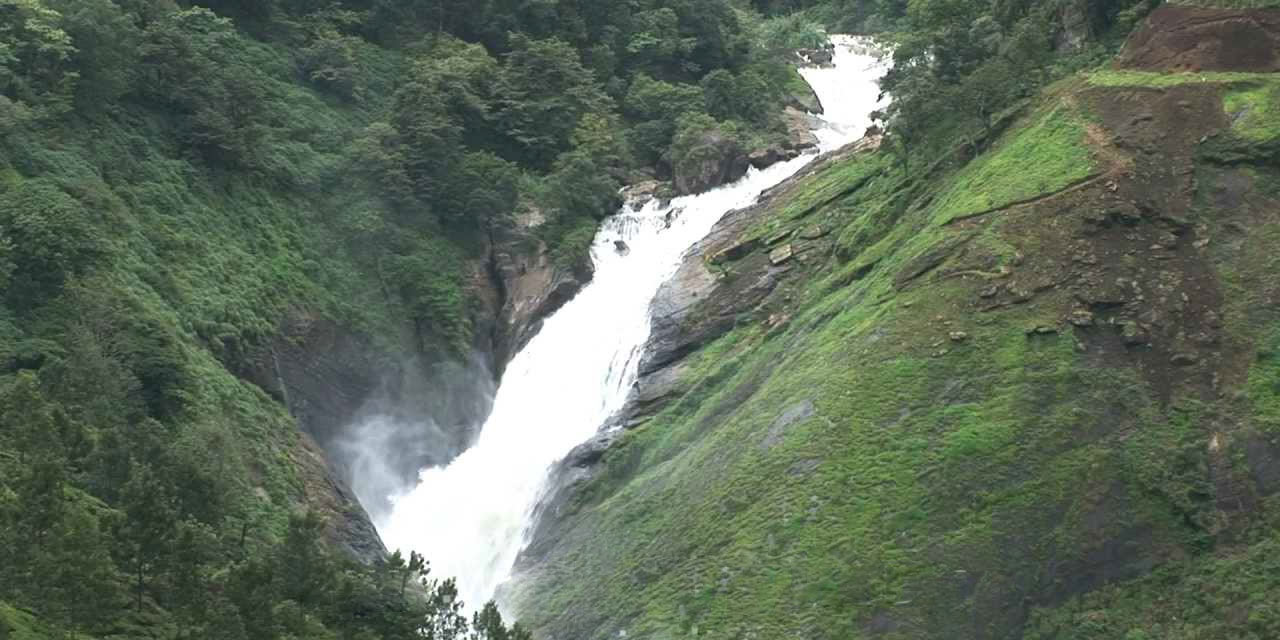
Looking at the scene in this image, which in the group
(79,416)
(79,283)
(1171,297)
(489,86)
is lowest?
(1171,297)

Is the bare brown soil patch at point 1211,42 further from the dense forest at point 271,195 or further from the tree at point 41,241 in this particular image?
the tree at point 41,241

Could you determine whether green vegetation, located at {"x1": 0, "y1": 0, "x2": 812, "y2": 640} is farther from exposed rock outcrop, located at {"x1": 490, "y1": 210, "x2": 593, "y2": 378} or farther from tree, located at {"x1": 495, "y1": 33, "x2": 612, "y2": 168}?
exposed rock outcrop, located at {"x1": 490, "y1": 210, "x2": 593, "y2": 378}

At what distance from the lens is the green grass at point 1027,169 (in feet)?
106

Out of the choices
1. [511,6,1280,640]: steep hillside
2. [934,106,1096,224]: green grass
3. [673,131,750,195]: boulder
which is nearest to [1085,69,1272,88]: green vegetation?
[511,6,1280,640]: steep hillside

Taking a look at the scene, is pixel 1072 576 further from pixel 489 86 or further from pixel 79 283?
pixel 489 86

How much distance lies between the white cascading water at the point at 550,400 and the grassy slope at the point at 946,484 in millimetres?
5473

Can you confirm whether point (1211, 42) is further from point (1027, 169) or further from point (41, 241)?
point (41, 241)

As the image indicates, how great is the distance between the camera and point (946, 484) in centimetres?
2805

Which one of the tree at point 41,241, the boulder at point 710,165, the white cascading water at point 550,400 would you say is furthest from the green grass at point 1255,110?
the tree at point 41,241

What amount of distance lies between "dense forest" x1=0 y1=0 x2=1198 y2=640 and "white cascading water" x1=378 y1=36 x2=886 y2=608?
1.65 meters

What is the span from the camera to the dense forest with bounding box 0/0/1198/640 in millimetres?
24375

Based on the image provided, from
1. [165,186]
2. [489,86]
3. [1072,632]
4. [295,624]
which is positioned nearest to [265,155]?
[165,186]

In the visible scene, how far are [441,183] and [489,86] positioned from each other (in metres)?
5.89

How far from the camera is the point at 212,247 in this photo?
43281 millimetres
